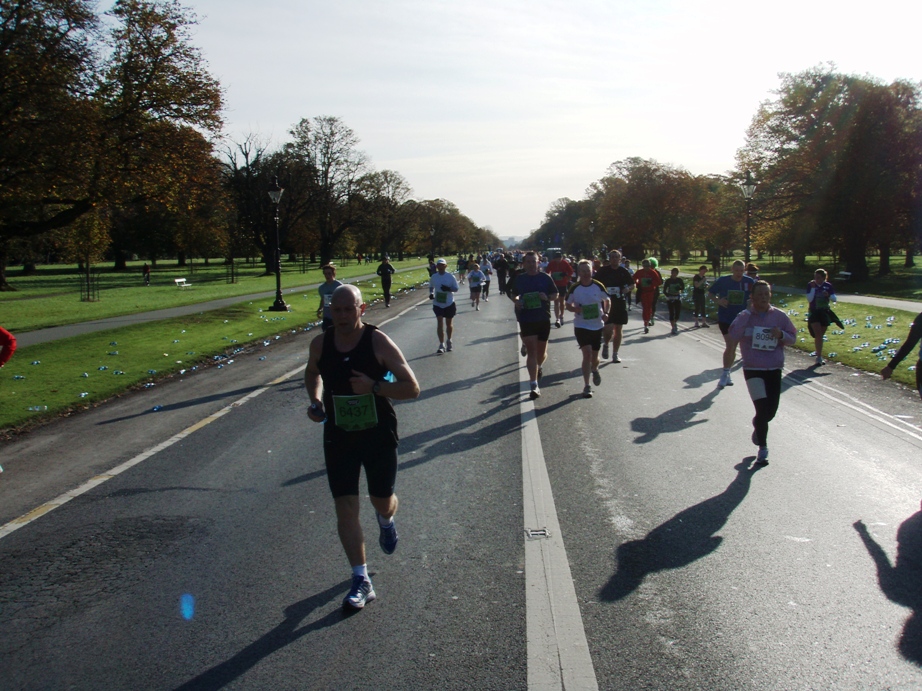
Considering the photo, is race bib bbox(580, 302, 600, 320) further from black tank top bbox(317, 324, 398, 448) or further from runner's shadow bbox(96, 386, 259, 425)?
black tank top bbox(317, 324, 398, 448)

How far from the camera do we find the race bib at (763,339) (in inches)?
311

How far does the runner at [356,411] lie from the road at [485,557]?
1.48 feet

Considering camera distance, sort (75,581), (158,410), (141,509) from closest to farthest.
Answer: (75,581) → (141,509) → (158,410)

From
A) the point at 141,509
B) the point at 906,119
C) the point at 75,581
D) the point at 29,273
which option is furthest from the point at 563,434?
the point at 29,273

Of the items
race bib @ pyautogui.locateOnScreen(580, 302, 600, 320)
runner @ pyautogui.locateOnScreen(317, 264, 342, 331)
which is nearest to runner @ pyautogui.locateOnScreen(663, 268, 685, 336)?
race bib @ pyautogui.locateOnScreen(580, 302, 600, 320)

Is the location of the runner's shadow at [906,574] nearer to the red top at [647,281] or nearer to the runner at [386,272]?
the red top at [647,281]

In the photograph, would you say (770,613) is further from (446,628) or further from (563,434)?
(563,434)

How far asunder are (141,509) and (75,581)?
1.51 m

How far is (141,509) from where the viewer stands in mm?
6527

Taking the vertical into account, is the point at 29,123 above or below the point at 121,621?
above

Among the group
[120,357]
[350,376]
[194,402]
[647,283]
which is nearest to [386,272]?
[647,283]

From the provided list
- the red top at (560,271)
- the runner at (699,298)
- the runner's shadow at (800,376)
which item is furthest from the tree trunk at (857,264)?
the runner's shadow at (800,376)

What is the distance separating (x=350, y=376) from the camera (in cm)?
461

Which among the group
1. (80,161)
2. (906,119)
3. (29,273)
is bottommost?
(29,273)
